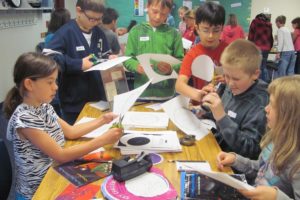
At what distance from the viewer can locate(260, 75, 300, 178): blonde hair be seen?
1111 mm

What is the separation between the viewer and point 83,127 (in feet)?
5.36

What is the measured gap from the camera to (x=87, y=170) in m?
1.27

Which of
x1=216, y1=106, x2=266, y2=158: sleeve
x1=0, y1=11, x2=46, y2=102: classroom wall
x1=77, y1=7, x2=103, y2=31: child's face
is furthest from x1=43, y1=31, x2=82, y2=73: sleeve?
x1=0, y1=11, x2=46, y2=102: classroom wall

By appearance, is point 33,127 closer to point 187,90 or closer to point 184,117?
point 184,117

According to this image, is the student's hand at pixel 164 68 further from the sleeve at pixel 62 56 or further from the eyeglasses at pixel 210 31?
the sleeve at pixel 62 56

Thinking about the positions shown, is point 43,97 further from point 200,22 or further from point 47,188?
point 200,22

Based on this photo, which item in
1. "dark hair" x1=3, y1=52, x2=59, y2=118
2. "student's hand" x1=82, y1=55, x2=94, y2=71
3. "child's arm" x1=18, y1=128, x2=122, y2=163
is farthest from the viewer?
"student's hand" x1=82, y1=55, x2=94, y2=71

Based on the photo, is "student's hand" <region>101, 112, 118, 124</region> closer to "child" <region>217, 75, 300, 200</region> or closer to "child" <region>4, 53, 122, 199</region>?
"child" <region>4, 53, 122, 199</region>

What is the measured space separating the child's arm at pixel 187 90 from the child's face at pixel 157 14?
524 millimetres

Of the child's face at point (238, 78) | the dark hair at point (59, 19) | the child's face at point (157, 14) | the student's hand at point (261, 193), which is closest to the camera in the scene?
the student's hand at point (261, 193)

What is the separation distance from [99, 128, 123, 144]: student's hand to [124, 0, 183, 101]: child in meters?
0.92

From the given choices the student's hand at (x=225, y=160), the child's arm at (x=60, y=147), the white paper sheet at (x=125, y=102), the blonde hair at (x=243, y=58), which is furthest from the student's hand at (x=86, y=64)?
the student's hand at (x=225, y=160)

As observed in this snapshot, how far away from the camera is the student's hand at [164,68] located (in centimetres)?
209

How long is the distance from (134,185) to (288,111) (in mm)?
603
